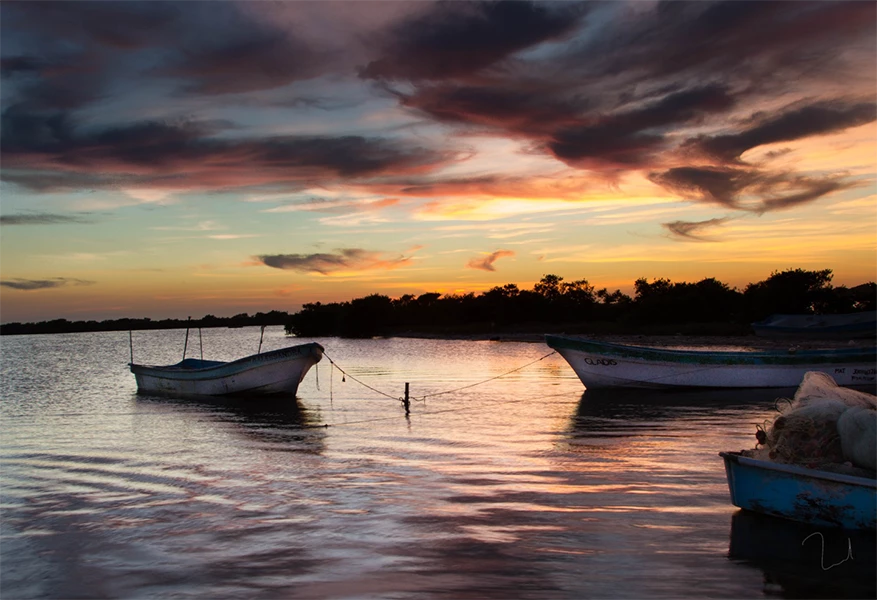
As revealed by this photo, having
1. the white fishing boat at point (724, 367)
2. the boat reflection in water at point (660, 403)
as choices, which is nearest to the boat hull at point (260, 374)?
the boat reflection in water at point (660, 403)

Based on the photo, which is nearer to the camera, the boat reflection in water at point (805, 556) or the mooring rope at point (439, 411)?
A: the boat reflection in water at point (805, 556)

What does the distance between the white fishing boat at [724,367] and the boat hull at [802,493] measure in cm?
1923

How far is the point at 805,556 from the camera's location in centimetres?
Result: 830

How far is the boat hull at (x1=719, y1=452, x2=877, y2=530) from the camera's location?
8.58m

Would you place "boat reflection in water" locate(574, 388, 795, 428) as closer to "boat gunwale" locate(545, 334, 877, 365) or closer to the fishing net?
"boat gunwale" locate(545, 334, 877, 365)

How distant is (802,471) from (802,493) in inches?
12.7

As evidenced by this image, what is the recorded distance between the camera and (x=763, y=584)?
7.54 meters

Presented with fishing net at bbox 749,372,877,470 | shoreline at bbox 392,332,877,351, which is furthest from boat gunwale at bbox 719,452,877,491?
shoreline at bbox 392,332,877,351

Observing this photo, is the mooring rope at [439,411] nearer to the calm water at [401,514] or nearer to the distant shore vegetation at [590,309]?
the calm water at [401,514]

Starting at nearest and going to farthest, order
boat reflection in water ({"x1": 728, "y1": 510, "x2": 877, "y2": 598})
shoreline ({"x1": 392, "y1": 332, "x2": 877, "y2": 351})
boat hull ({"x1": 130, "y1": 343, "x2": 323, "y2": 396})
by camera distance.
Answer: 1. boat reflection in water ({"x1": 728, "y1": 510, "x2": 877, "y2": 598})
2. boat hull ({"x1": 130, "y1": 343, "x2": 323, "y2": 396})
3. shoreline ({"x1": 392, "y1": 332, "x2": 877, "y2": 351})

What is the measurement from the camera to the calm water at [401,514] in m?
7.72

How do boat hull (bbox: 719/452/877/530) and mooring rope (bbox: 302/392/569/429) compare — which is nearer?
boat hull (bbox: 719/452/877/530)

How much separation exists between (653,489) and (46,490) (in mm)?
10241

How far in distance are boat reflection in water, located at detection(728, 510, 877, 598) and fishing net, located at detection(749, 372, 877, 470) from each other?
794mm
